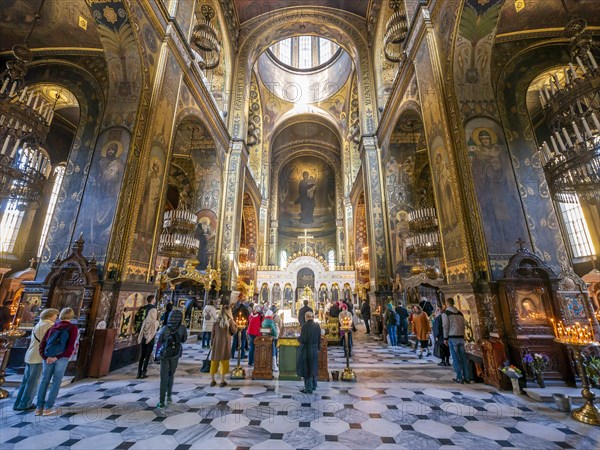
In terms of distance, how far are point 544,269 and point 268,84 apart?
22.8 meters

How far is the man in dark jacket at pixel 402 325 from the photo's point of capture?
8.63 metres

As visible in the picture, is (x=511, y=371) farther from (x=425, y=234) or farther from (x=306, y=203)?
(x=306, y=203)

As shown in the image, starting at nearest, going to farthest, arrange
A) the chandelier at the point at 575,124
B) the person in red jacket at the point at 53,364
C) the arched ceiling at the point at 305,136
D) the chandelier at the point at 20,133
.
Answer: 1. the person in red jacket at the point at 53,364
2. the chandelier at the point at 575,124
3. the chandelier at the point at 20,133
4. the arched ceiling at the point at 305,136

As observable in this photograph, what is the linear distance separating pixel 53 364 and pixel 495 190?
7.97 m

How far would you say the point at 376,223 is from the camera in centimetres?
1122

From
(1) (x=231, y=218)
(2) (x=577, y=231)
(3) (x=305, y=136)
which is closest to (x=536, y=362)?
(1) (x=231, y=218)

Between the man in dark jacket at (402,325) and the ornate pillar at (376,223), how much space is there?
5.61 feet

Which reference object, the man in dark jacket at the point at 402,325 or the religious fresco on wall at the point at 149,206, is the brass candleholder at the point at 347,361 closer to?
the man in dark jacket at the point at 402,325

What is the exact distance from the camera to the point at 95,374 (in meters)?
4.99

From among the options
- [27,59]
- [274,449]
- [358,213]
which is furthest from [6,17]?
[358,213]

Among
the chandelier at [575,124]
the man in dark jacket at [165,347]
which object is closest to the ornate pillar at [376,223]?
the chandelier at [575,124]

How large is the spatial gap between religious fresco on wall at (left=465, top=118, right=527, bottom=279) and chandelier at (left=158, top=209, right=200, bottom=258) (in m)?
8.98

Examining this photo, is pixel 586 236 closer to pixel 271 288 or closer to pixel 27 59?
pixel 271 288

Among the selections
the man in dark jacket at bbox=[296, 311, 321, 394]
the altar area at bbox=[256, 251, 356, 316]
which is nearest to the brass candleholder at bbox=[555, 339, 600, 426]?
the man in dark jacket at bbox=[296, 311, 321, 394]
